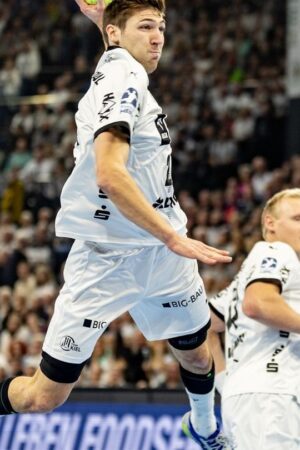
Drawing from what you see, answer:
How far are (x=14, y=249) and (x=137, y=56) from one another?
13.0 m

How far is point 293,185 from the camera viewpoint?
17.5 meters

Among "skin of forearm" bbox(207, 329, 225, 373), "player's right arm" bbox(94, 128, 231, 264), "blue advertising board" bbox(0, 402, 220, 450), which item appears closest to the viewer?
"player's right arm" bbox(94, 128, 231, 264)

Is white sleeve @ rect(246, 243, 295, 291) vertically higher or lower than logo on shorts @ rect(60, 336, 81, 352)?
higher

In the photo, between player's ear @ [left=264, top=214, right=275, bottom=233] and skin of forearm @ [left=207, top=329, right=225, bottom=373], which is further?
skin of forearm @ [left=207, top=329, right=225, bottom=373]

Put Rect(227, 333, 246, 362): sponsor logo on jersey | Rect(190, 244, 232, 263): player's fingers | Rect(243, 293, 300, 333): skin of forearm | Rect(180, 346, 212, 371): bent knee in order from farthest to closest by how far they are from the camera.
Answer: Rect(180, 346, 212, 371): bent knee → Rect(227, 333, 246, 362): sponsor logo on jersey → Rect(243, 293, 300, 333): skin of forearm → Rect(190, 244, 232, 263): player's fingers

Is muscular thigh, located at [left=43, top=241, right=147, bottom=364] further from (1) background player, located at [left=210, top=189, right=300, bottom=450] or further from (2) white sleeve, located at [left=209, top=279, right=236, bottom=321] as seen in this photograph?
(2) white sleeve, located at [left=209, top=279, right=236, bottom=321]

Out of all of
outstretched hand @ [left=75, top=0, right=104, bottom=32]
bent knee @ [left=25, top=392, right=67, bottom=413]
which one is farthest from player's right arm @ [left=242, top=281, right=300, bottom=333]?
outstretched hand @ [left=75, top=0, right=104, bottom=32]

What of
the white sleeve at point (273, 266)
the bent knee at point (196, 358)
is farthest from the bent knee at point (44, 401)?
the white sleeve at point (273, 266)

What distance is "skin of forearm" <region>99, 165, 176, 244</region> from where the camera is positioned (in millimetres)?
6219

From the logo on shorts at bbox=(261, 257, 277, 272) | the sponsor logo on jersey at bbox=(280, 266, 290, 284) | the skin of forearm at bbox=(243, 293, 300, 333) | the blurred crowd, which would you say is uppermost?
the logo on shorts at bbox=(261, 257, 277, 272)

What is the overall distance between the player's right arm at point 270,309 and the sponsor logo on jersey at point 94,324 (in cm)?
88

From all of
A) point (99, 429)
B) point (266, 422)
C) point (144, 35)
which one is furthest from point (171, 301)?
point (99, 429)

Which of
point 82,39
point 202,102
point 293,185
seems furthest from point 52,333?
point 82,39

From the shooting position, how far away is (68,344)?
6.96 m
